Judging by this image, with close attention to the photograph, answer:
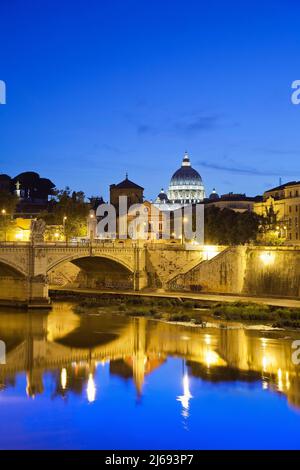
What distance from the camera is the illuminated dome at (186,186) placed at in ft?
393

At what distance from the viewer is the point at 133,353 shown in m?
27.3

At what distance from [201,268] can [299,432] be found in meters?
26.0

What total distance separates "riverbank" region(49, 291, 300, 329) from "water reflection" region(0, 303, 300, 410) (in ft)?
5.59

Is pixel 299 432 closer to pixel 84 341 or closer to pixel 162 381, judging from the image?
pixel 162 381

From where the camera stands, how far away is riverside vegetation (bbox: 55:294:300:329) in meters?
33.8

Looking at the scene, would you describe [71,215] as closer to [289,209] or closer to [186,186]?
[289,209]

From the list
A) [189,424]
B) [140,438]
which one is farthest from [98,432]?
[189,424]

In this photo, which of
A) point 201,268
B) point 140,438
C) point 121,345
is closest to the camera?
point 140,438

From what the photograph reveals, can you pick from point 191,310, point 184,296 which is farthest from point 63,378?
point 184,296

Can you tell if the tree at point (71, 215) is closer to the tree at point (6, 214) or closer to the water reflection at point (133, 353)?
the tree at point (6, 214)

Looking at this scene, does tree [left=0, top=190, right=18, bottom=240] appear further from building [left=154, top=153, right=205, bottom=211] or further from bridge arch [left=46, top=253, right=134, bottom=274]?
building [left=154, top=153, right=205, bottom=211]

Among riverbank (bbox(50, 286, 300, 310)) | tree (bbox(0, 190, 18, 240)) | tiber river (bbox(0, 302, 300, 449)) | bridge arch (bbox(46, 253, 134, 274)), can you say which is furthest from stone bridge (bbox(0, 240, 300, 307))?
tiber river (bbox(0, 302, 300, 449))

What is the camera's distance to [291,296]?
4038cm

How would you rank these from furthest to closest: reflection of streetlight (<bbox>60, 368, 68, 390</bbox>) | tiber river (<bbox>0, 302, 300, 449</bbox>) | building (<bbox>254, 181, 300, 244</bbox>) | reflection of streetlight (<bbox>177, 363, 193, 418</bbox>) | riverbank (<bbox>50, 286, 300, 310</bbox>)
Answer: building (<bbox>254, 181, 300, 244</bbox>) → riverbank (<bbox>50, 286, 300, 310</bbox>) → reflection of streetlight (<bbox>60, 368, 68, 390</bbox>) → reflection of streetlight (<bbox>177, 363, 193, 418</bbox>) → tiber river (<bbox>0, 302, 300, 449</bbox>)
